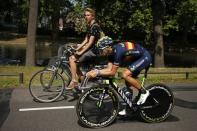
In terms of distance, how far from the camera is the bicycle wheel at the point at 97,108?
305 inches

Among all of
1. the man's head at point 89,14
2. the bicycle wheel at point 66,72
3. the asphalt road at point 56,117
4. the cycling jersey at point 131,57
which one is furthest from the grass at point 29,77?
the cycling jersey at point 131,57

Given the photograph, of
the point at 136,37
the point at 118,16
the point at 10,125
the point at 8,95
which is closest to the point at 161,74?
the point at 8,95

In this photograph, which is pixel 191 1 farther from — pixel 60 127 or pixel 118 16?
pixel 60 127

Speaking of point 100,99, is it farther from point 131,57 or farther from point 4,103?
point 4,103

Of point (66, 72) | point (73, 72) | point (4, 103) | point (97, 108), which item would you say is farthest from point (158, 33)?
point (97, 108)

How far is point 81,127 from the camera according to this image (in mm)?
7938

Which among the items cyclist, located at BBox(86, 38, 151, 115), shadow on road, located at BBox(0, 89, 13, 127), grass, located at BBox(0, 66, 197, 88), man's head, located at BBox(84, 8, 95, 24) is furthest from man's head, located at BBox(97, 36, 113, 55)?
grass, located at BBox(0, 66, 197, 88)

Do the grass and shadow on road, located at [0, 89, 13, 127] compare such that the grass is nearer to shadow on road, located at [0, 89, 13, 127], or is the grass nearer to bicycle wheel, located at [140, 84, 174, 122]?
shadow on road, located at [0, 89, 13, 127]

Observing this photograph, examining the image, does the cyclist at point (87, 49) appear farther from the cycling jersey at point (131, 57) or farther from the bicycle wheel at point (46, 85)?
the cycling jersey at point (131, 57)

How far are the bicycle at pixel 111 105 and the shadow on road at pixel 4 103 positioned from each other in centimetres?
151

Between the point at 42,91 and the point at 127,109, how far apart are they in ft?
8.74

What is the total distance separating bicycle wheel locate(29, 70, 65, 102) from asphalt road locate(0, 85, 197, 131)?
0.65 ft

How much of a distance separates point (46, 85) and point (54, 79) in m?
0.31

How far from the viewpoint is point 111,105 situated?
26.1 feet
